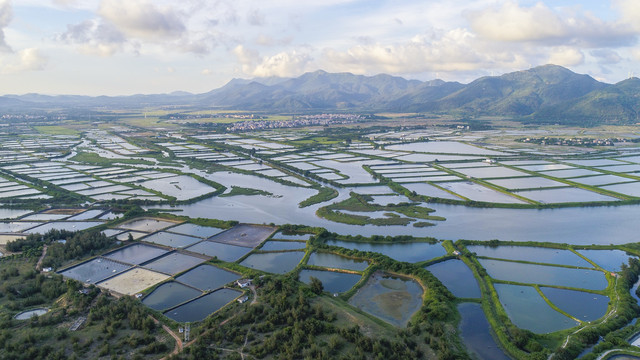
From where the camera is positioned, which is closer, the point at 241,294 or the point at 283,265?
the point at 241,294

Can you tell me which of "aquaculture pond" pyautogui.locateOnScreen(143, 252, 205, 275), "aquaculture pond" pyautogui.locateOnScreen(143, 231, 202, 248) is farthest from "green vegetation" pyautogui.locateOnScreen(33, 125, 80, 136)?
"aquaculture pond" pyautogui.locateOnScreen(143, 252, 205, 275)

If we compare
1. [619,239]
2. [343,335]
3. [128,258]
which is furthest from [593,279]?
[128,258]

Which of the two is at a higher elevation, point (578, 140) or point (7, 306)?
point (578, 140)

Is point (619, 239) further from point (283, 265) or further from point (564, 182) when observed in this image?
point (283, 265)

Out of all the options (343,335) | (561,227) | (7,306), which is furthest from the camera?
(561,227)

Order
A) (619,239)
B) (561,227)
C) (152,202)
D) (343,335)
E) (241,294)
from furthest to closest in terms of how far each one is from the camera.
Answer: (152,202) < (561,227) < (619,239) < (241,294) < (343,335)

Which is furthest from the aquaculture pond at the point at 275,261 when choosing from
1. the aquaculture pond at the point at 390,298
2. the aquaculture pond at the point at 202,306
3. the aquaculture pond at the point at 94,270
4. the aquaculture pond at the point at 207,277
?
the aquaculture pond at the point at 94,270

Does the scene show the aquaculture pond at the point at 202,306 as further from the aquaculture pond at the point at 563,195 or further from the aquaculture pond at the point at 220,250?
the aquaculture pond at the point at 563,195
